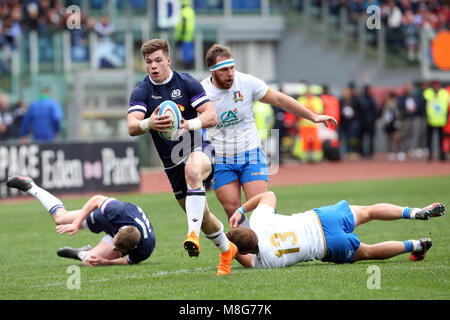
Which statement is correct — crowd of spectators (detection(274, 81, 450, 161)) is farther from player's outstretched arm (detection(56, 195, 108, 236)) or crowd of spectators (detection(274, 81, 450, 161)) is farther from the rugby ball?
the rugby ball

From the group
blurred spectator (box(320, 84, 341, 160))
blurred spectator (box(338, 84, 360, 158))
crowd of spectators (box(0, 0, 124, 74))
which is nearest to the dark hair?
crowd of spectators (box(0, 0, 124, 74))

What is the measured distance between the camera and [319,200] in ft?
50.7

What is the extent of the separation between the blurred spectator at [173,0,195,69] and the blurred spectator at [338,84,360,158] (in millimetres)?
5422

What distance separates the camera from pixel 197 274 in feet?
26.2

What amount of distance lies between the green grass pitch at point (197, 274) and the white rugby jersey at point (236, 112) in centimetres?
132

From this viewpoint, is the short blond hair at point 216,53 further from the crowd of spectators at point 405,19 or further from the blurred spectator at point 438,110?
the crowd of spectators at point 405,19

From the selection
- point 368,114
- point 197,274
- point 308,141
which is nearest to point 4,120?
point 308,141

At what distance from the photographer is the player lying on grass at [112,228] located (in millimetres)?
8539

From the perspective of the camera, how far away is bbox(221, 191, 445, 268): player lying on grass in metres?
7.59

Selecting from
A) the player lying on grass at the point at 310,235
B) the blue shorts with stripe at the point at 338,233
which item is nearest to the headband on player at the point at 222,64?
the player lying on grass at the point at 310,235

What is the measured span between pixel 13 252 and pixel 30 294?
147 inches

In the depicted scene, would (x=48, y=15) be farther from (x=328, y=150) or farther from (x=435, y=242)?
(x=435, y=242)

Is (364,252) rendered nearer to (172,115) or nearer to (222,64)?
(172,115)
